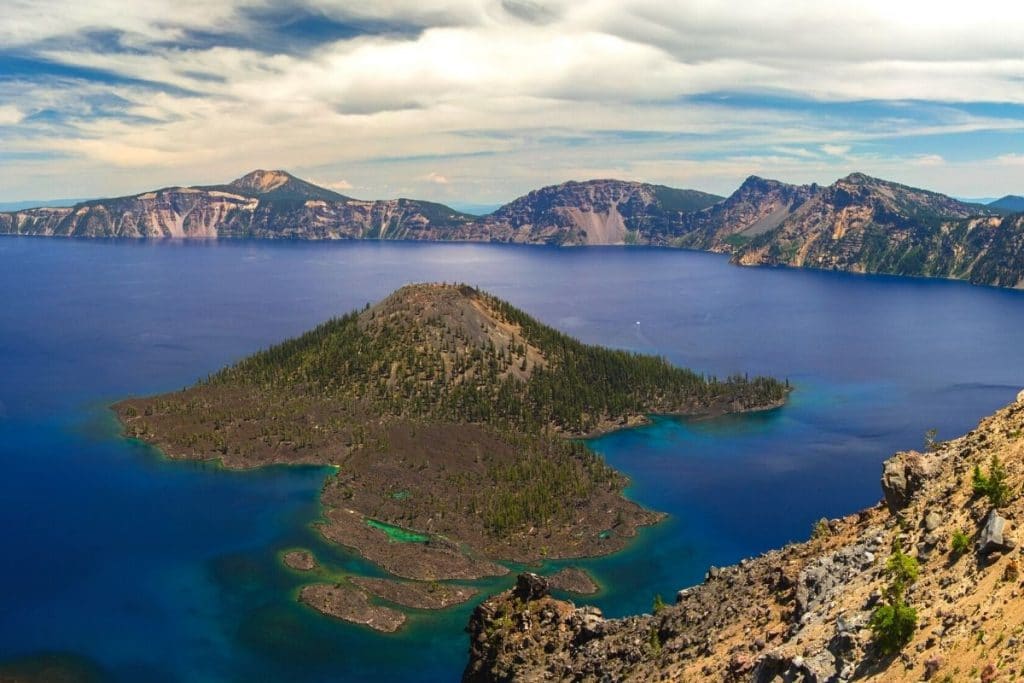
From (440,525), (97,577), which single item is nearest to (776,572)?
(440,525)

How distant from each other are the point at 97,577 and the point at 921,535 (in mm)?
149623

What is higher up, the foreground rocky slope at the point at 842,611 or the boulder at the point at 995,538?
the boulder at the point at 995,538

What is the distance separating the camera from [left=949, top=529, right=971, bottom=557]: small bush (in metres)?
50.2

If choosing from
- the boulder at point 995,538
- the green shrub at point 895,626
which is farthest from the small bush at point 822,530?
the green shrub at point 895,626

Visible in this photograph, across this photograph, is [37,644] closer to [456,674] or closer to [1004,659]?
[456,674]

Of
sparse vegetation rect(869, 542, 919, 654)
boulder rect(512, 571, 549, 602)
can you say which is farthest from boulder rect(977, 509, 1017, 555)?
boulder rect(512, 571, 549, 602)

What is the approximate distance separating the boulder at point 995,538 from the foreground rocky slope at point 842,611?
0.09 meters

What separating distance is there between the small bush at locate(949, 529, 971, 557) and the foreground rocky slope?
0.50 feet

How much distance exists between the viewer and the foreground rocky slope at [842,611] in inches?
1741

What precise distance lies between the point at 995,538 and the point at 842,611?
36.7 ft

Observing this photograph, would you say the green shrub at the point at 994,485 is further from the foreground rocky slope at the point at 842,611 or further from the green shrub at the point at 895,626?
the green shrub at the point at 895,626

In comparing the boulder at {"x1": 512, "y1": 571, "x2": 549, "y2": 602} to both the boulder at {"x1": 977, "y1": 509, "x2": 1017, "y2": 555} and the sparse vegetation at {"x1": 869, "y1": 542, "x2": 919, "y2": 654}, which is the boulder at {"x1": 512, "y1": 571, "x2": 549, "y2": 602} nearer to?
the sparse vegetation at {"x1": 869, "y1": 542, "x2": 919, "y2": 654}

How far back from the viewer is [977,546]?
162 ft

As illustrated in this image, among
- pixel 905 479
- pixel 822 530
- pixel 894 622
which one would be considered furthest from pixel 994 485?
pixel 822 530
